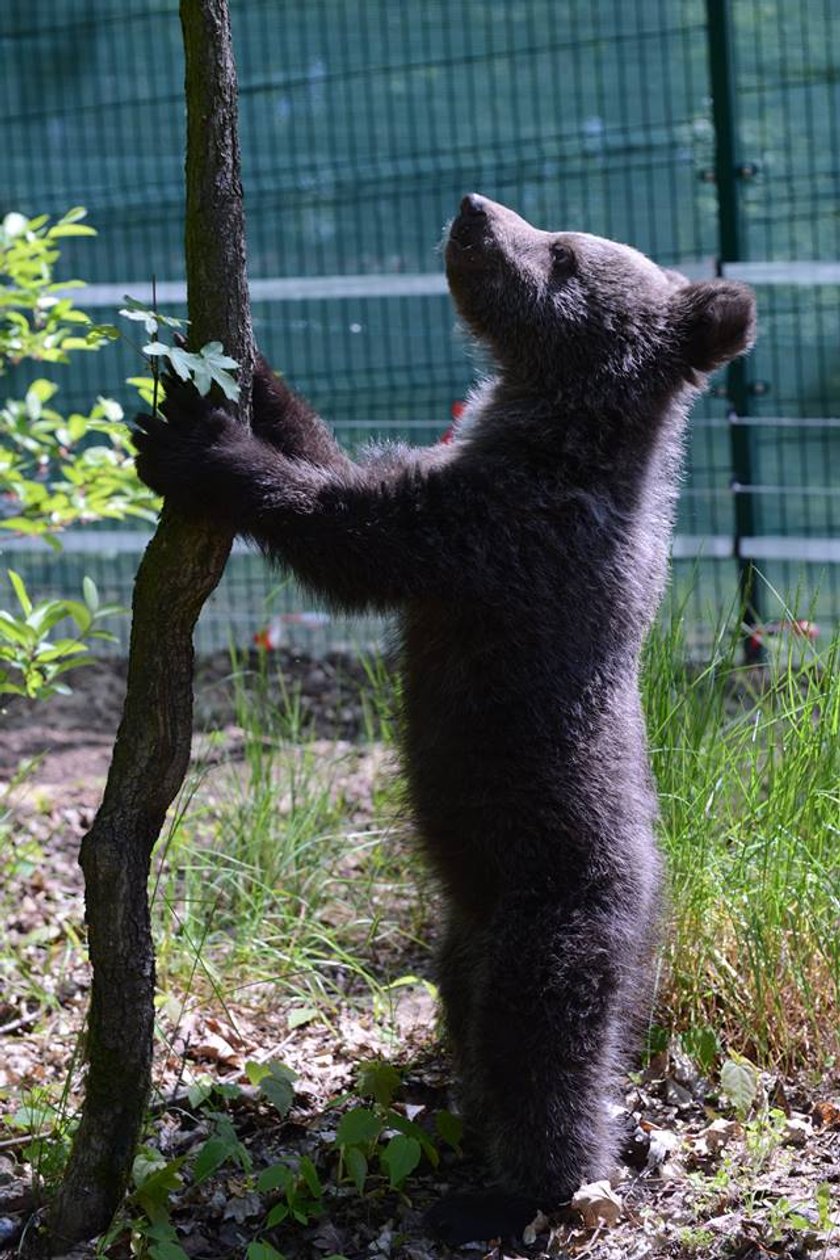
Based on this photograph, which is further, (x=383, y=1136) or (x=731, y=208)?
(x=731, y=208)

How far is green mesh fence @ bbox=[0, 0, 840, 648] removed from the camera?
7.46 m

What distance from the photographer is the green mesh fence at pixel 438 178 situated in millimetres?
7461

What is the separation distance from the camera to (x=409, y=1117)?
3.93 meters

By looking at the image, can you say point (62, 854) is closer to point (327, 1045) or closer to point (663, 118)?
point (327, 1045)

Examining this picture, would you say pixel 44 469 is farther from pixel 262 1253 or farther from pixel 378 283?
pixel 378 283

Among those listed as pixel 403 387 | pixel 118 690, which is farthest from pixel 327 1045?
pixel 403 387

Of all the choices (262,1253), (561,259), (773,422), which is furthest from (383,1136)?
(773,422)

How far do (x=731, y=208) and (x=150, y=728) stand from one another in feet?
16.3

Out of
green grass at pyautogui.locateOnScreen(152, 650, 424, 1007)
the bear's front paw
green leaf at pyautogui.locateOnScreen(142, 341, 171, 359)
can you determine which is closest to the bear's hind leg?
green grass at pyautogui.locateOnScreen(152, 650, 424, 1007)

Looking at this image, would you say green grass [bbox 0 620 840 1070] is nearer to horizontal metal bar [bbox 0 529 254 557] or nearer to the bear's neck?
the bear's neck

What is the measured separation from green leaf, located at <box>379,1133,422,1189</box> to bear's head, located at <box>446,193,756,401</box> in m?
1.84

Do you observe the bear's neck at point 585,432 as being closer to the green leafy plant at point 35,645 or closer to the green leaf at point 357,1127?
the green leafy plant at point 35,645

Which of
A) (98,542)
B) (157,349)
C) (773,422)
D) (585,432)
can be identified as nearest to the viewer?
(157,349)

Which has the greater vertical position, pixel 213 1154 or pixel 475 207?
pixel 475 207
